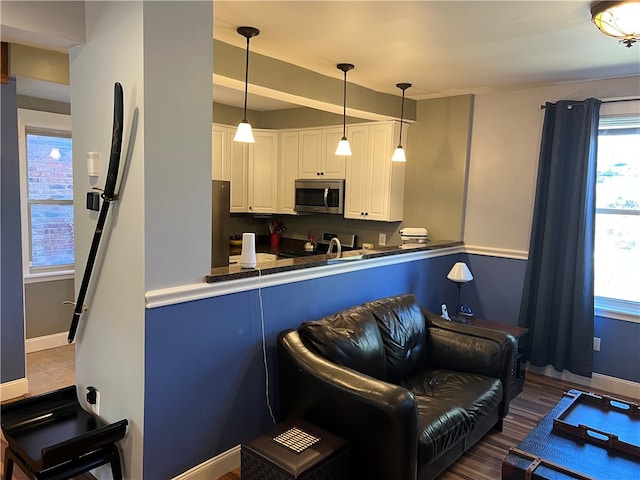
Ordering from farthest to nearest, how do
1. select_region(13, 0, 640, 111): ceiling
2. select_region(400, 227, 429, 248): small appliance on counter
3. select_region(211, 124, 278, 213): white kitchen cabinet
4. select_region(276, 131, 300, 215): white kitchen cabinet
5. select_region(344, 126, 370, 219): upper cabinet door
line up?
select_region(276, 131, 300, 215): white kitchen cabinet, select_region(211, 124, 278, 213): white kitchen cabinet, select_region(344, 126, 370, 219): upper cabinet door, select_region(400, 227, 429, 248): small appliance on counter, select_region(13, 0, 640, 111): ceiling

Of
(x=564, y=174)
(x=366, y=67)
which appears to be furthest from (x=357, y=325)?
(x=564, y=174)

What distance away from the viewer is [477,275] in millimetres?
4527

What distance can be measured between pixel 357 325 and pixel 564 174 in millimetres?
2392

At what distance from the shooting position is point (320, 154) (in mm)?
5281

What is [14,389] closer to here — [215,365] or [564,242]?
[215,365]

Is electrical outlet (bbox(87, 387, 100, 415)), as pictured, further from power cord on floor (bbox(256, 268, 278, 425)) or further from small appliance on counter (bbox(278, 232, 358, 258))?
small appliance on counter (bbox(278, 232, 358, 258))

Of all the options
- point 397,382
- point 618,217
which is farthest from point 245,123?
point 618,217

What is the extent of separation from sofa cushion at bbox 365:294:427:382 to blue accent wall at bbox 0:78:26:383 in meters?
2.60

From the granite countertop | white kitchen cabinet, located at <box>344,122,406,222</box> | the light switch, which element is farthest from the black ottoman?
white kitchen cabinet, located at <box>344,122,406,222</box>

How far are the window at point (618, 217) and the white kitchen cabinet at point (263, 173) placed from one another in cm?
349

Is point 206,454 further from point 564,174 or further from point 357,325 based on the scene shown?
point 564,174

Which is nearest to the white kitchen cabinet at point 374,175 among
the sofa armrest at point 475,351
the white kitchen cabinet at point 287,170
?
the white kitchen cabinet at point 287,170

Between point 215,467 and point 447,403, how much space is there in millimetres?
1338

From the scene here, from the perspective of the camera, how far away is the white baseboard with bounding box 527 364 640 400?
3707mm
